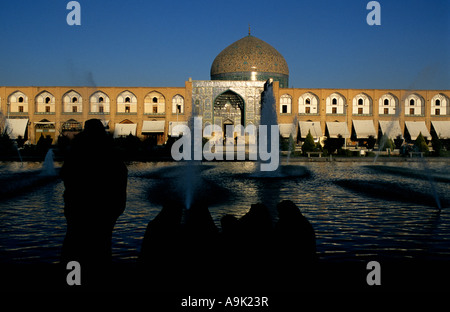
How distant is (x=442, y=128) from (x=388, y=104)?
435 cm

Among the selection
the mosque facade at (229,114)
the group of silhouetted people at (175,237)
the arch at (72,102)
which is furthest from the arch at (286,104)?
the group of silhouetted people at (175,237)

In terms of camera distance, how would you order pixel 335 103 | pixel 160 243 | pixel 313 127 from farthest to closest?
pixel 335 103, pixel 313 127, pixel 160 243

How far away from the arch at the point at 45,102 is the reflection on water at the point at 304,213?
2596 centimetres

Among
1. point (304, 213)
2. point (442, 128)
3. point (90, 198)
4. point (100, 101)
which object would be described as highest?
point (100, 101)

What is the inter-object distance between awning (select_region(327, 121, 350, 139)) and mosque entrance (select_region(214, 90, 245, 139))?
6.71m

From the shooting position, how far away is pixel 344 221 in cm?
574

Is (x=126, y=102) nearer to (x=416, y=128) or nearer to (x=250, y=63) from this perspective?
(x=250, y=63)

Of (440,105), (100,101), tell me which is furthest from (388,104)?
(100,101)

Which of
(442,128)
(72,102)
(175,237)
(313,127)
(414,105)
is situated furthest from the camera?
(414,105)

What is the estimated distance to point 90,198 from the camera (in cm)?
254

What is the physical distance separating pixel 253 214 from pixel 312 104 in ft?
107

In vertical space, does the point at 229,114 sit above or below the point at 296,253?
above

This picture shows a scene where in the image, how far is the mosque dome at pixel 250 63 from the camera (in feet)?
115

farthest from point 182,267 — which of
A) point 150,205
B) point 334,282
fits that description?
point 150,205
